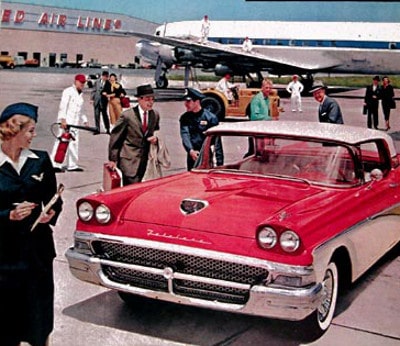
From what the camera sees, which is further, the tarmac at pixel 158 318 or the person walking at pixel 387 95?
the person walking at pixel 387 95

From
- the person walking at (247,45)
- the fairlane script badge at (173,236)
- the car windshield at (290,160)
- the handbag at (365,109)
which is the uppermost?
the person walking at (247,45)

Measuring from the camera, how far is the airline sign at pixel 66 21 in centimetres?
254

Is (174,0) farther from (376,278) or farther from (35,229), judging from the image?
(376,278)

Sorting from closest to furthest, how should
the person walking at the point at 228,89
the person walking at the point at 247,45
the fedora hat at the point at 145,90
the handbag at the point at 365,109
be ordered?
the fedora hat at the point at 145,90
the handbag at the point at 365,109
the person walking at the point at 247,45
the person walking at the point at 228,89

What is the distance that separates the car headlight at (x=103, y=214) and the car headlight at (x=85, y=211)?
47 millimetres

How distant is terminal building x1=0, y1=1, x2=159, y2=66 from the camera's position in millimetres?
2496

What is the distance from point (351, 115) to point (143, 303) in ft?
8.58

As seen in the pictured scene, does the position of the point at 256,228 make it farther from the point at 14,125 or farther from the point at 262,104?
the point at 262,104

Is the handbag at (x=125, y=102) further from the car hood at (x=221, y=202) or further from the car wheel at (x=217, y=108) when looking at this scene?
the car hood at (x=221, y=202)

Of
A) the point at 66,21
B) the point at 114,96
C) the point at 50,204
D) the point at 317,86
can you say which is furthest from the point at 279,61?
the point at 50,204

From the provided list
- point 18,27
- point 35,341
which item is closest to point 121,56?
point 18,27

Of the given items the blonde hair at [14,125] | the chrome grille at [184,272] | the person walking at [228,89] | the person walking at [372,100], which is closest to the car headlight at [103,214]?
the chrome grille at [184,272]

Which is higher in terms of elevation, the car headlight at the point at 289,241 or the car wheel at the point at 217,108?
the car wheel at the point at 217,108

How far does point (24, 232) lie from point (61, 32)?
1.00 m
